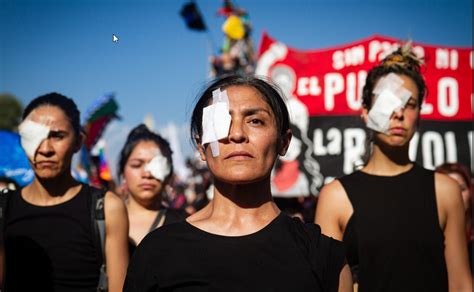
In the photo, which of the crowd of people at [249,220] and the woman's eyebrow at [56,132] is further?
the woman's eyebrow at [56,132]

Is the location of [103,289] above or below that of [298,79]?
below

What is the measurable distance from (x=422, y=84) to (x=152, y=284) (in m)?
2.19

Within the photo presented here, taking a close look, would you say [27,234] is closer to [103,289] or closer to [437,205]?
[103,289]

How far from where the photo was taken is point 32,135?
3006 mm

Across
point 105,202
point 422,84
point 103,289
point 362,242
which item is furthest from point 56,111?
point 422,84

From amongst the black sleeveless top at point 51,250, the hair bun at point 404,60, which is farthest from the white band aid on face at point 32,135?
the hair bun at point 404,60

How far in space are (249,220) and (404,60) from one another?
6.43 feet

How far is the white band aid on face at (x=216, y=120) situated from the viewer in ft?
6.45

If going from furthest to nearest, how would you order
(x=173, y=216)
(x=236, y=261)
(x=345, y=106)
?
(x=345, y=106)
(x=173, y=216)
(x=236, y=261)

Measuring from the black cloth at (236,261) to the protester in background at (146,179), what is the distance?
6.37 ft

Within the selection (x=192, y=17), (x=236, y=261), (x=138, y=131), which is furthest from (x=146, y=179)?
(x=192, y=17)

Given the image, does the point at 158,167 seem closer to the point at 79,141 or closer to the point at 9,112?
the point at 79,141

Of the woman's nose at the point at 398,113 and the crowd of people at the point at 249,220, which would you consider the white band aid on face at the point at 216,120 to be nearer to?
the crowd of people at the point at 249,220

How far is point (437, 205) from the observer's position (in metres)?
2.78
